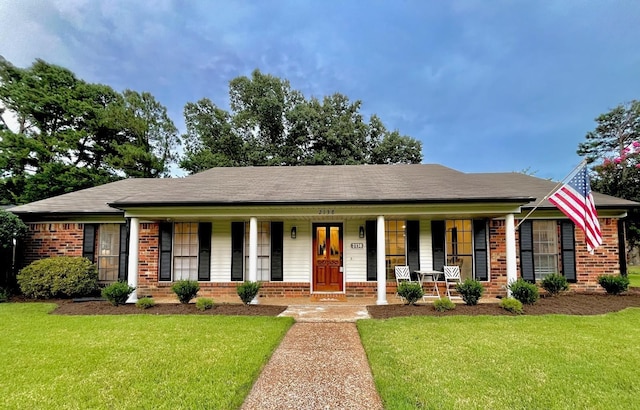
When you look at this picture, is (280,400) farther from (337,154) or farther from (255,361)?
(337,154)

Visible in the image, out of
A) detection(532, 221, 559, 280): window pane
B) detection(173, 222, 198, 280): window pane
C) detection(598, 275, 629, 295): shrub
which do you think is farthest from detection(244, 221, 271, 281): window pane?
detection(598, 275, 629, 295): shrub

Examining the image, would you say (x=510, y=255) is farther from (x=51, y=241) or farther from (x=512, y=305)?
(x=51, y=241)

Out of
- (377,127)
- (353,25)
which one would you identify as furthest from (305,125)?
(353,25)

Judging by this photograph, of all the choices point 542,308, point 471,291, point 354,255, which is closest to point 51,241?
point 354,255

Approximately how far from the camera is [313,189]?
28.5 feet

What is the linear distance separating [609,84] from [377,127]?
54.5 feet

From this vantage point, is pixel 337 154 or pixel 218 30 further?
pixel 337 154

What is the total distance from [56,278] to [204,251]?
3871 millimetres

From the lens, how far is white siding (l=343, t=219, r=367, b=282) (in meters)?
9.05

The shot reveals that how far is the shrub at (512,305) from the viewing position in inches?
257

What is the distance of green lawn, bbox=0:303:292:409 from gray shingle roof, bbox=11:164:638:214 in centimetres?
300

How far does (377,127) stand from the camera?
23234 mm

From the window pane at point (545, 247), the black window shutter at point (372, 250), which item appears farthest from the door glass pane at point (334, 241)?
the window pane at point (545, 247)

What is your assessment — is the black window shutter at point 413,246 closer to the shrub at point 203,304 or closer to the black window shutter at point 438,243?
the black window shutter at point 438,243
